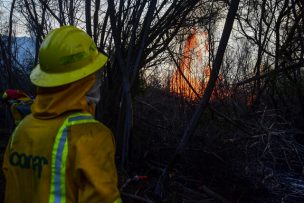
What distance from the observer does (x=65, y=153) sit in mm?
1987

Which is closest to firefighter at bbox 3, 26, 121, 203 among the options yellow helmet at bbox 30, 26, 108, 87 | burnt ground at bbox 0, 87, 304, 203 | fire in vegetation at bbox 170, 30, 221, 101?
yellow helmet at bbox 30, 26, 108, 87

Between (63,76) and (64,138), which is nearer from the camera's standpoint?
(64,138)

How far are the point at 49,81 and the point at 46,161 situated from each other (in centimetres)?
38

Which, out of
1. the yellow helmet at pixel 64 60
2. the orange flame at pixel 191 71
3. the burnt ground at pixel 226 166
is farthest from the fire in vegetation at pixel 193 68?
the yellow helmet at pixel 64 60

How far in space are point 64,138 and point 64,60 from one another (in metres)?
0.40

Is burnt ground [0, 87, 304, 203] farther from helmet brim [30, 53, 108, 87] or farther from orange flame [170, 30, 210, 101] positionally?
orange flame [170, 30, 210, 101]

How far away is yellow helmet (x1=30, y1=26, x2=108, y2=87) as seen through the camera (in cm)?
213

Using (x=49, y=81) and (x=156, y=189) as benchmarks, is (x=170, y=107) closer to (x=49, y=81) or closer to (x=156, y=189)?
(x=156, y=189)

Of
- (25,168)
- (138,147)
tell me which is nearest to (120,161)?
(138,147)

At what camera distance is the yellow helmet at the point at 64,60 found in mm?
2129

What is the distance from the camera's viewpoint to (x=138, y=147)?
6371mm

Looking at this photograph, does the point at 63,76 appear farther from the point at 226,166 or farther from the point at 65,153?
the point at 226,166

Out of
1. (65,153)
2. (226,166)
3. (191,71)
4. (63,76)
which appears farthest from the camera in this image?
(191,71)


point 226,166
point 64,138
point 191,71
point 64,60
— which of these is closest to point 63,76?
point 64,60
